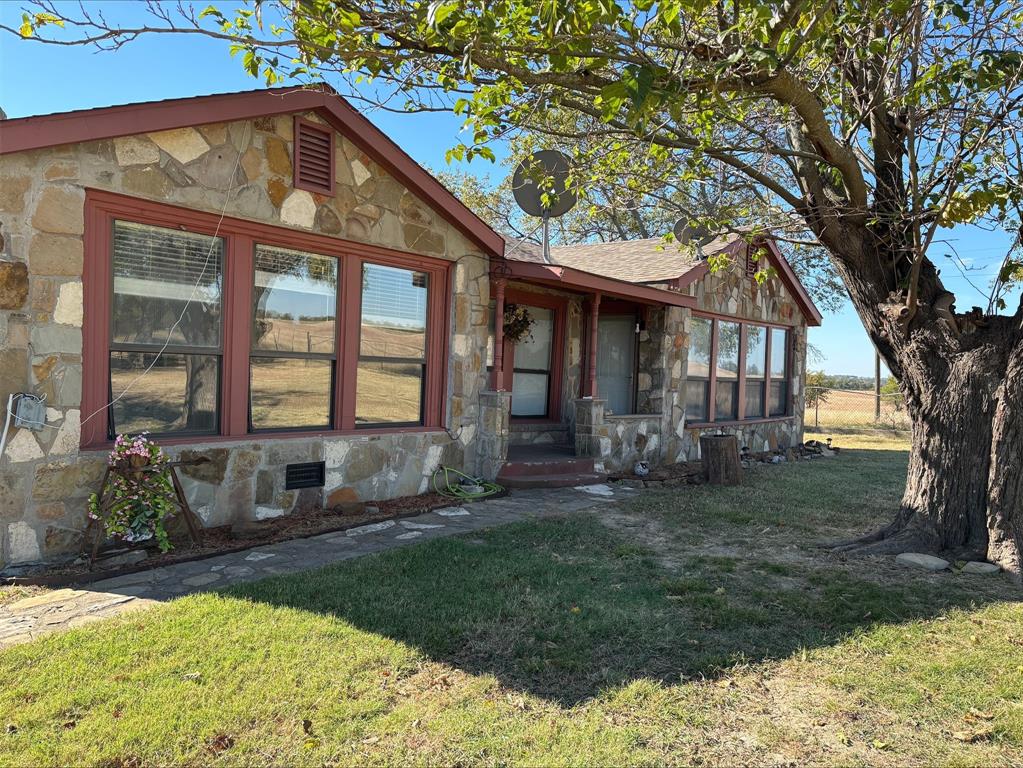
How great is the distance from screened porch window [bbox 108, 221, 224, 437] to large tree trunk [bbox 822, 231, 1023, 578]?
5396 mm

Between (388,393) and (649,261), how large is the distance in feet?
20.9

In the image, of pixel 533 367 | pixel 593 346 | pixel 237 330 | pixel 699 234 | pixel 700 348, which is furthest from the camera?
pixel 700 348

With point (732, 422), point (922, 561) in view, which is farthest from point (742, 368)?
point (922, 561)

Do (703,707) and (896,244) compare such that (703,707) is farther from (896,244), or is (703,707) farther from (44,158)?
(44,158)

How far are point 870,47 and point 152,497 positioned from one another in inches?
223

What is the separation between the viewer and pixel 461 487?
24.6 feet

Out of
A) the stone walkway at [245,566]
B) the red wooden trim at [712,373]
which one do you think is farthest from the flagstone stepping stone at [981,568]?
the red wooden trim at [712,373]

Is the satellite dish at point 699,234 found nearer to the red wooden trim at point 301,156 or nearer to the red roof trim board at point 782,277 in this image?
the red roof trim board at point 782,277

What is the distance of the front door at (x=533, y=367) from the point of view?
991 centimetres

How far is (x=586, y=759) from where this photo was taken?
2.62 meters

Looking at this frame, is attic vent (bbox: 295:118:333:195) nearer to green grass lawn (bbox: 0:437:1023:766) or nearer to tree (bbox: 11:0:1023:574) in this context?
tree (bbox: 11:0:1023:574)

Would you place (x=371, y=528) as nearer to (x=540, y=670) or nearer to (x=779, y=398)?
(x=540, y=670)

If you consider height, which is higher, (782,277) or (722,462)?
(782,277)

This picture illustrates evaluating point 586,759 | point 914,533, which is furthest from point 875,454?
point 586,759
